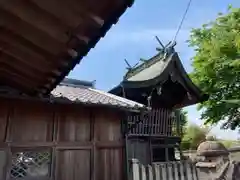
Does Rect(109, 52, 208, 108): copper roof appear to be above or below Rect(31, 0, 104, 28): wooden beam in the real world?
above

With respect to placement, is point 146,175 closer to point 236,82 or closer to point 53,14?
point 53,14

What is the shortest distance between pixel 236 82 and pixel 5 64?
1028cm

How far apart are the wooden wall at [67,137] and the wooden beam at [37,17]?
9.68 ft

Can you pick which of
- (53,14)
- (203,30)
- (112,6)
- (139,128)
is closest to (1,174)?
(53,14)

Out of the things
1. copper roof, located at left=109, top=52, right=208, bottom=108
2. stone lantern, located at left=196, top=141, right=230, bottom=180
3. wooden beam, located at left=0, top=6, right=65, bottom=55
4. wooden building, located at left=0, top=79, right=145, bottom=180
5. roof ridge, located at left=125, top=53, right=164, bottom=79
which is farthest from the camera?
roof ridge, located at left=125, top=53, right=164, bottom=79

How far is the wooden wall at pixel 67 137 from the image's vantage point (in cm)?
472

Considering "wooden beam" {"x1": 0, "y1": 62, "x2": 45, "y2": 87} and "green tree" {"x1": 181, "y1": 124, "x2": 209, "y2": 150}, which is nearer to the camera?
"wooden beam" {"x1": 0, "y1": 62, "x2": 45, "y2": 87}

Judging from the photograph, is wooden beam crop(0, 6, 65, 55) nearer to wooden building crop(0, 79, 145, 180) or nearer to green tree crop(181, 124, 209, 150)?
wooden building crop(0, 79, 145, 180)

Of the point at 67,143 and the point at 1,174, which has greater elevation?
the point at 67,143

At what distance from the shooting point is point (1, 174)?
447cm

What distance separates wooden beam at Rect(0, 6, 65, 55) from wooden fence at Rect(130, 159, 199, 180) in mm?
3760

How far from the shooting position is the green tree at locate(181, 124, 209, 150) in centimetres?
1932

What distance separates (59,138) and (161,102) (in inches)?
222

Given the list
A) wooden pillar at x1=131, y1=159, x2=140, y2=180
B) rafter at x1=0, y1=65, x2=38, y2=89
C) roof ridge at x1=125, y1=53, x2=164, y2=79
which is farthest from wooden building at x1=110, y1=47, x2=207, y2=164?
rafter at x1=0, y1=65, x2=38, y2=89
